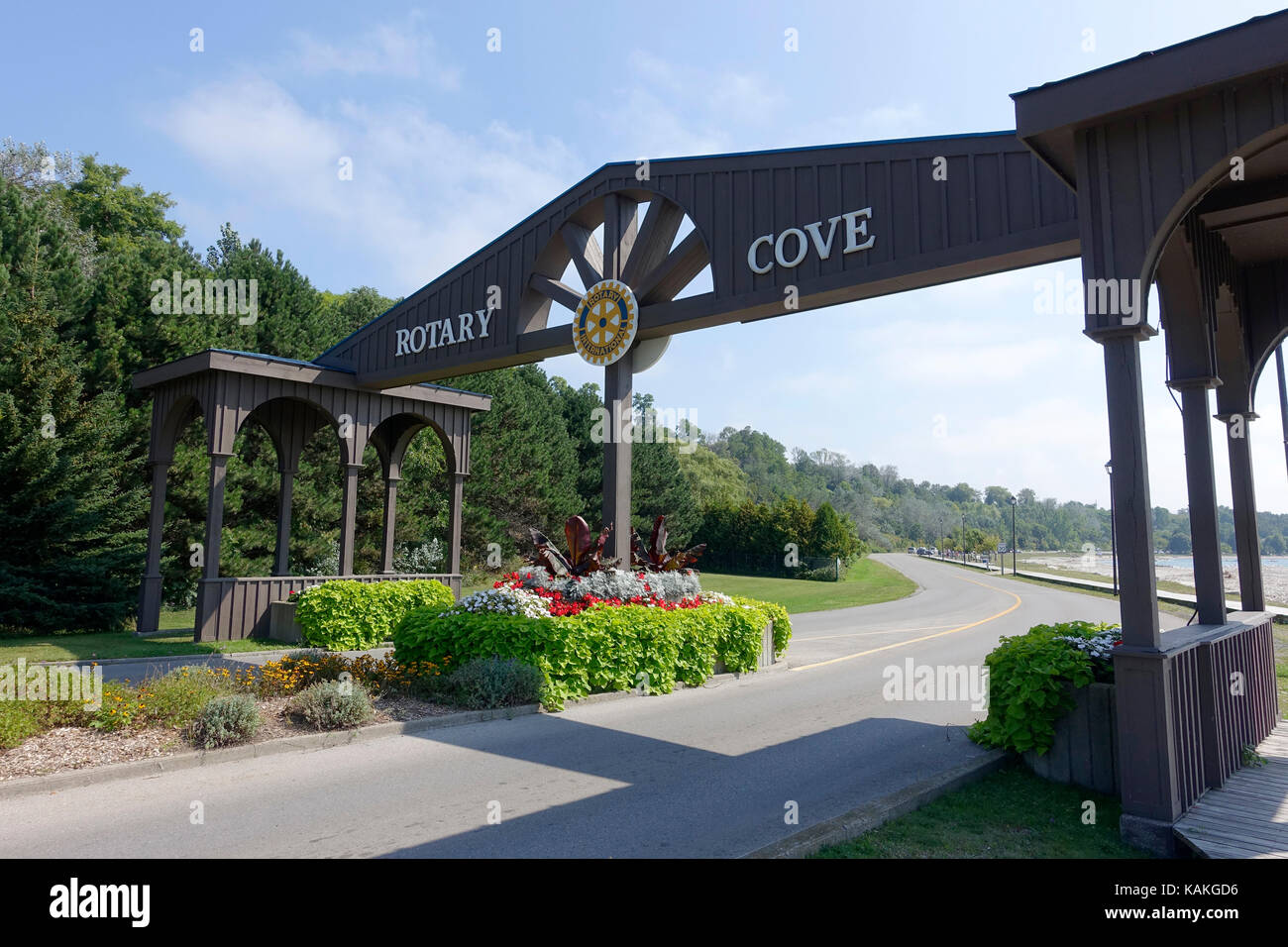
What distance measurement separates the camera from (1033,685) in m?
6.34

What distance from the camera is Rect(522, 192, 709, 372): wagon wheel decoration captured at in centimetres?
1098

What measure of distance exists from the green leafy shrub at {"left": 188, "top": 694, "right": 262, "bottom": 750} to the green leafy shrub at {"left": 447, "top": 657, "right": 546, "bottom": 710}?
2189 millimetres

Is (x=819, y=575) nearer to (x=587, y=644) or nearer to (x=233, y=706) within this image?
(x=587, y=644)

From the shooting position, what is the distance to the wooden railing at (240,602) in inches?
523

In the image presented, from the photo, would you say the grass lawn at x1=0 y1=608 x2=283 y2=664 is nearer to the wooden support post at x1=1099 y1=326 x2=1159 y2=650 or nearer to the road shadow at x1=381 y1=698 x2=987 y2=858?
the road shadow at x1=381 y1=698 x2=987 y2=858

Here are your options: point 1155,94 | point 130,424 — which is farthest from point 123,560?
point 1155,94

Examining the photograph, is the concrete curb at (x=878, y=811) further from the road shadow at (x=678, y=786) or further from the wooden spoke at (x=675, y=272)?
the wooden spoke at (x=675, y=272)

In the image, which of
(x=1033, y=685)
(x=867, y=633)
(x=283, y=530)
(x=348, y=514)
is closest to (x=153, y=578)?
(x=283, y=530)

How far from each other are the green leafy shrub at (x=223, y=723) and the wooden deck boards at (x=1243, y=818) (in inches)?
277

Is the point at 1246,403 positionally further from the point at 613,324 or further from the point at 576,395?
the point at 576,395

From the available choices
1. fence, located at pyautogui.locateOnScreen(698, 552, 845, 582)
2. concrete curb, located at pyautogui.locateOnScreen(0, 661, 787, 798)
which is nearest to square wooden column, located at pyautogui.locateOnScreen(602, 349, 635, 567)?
concrete curb, located at pyautogui.locateOnScreen(0, 661, 787, 798)
